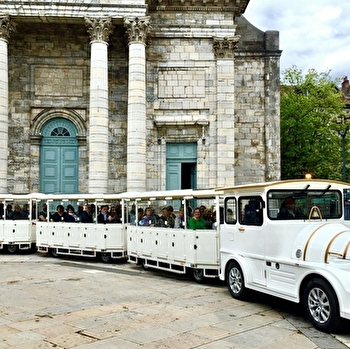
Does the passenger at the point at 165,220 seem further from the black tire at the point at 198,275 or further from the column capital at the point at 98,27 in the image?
the column capital at the point at 98,27

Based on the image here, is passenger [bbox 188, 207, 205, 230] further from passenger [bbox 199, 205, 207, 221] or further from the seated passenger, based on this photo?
the seated passenger

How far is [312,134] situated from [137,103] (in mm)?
20934

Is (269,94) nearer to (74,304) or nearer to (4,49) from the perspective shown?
(4,49)

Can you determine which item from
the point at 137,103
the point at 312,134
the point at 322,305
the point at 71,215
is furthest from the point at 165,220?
the point at 312,134

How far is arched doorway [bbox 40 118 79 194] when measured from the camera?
24.4m

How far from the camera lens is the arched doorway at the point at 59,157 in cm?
2442

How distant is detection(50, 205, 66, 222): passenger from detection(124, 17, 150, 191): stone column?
438 centimetres

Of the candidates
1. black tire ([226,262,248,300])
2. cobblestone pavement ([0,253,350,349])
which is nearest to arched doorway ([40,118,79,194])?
cobblestone pavement ([0,253,350,349])

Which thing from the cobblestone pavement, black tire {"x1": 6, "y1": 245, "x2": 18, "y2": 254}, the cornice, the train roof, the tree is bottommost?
the cobblestone pavement

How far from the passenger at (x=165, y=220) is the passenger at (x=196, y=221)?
3.01ft

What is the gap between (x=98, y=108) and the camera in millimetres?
21703

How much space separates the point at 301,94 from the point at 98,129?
24.9 meters

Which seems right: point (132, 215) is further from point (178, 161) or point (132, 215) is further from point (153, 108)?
point (153, 108)

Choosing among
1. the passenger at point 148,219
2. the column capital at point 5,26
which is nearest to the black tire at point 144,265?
the passenger at point 148,219
